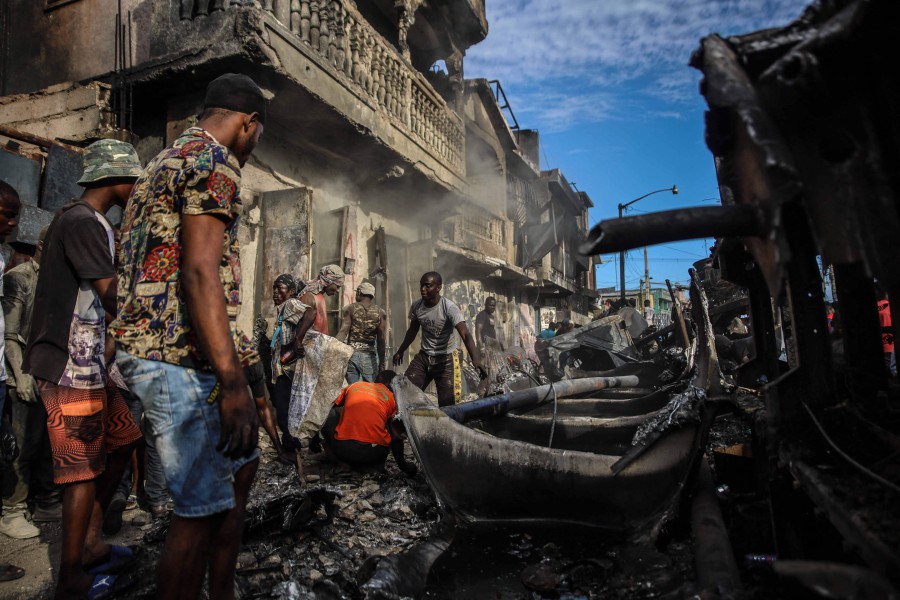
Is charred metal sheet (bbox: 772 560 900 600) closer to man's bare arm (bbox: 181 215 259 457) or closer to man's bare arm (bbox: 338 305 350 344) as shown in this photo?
man's bare arm (bbox: 181 215 259 457)

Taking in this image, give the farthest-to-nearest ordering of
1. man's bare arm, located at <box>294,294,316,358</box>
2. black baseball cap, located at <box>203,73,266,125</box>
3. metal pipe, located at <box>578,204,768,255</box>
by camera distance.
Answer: man's bare arm, located at <box>294,294,316,358</box>
black baseball cap, located at <box>203,73,266,125</box>
metal pipe, located at <box>578,204,768,255</box>

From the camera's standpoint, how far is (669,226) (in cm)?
118

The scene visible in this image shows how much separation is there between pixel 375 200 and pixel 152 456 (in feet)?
24.0

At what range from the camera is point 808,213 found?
1.06 meters

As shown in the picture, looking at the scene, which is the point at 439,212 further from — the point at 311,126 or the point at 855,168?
the point at 855,168

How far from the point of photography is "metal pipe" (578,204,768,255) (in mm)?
1176

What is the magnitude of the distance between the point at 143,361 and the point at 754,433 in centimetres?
308

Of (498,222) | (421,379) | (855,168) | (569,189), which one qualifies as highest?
(569,189)

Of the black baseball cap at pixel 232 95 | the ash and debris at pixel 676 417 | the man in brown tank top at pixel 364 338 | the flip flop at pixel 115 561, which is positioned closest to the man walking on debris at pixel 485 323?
the man in brown tank top at pixel 364 338

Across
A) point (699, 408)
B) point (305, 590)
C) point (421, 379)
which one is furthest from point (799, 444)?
point (421, 379)

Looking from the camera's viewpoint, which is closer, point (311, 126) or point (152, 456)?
point (152, 456)

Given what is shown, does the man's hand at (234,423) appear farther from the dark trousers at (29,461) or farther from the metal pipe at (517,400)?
the dark trousers at (29,461)

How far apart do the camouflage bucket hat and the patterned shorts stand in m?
0.99

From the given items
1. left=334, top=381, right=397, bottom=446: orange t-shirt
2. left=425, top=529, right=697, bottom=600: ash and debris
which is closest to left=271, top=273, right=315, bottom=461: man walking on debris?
left=334, top=381, right=397, bottom=446: orange t-shirt
